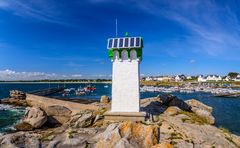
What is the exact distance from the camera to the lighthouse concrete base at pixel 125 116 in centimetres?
1673

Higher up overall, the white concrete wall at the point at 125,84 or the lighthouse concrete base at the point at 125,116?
Answer: the white concrete wall at the point at 125,84

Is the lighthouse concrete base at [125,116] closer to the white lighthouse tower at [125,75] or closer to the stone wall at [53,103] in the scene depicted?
the white lighthouse tower at [125,75]

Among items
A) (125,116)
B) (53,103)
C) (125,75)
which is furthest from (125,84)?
(53,103)

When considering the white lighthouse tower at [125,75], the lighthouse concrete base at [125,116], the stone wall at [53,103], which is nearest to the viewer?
the lighthouse concrete base at [125,116]

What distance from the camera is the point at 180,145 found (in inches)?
500

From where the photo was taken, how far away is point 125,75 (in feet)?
57.3

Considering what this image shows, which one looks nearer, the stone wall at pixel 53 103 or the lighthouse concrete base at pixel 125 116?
the lighthouse concrete base at pixel 125 116

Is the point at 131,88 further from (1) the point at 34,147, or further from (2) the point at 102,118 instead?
(1) the point at 34,147

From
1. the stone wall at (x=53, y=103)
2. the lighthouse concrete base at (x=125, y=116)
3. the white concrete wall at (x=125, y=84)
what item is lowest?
the stone wall at (x=53, y=103)

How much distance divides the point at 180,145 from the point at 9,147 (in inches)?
342

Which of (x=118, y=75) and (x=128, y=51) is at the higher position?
(x=128, y=51)

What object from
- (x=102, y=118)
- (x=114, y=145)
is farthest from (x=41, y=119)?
(x=114, y=145)

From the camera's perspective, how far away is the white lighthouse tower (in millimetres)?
17312

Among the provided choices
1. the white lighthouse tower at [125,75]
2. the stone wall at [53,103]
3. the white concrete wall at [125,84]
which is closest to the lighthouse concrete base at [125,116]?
the white lighthouse tower at [125,75]
